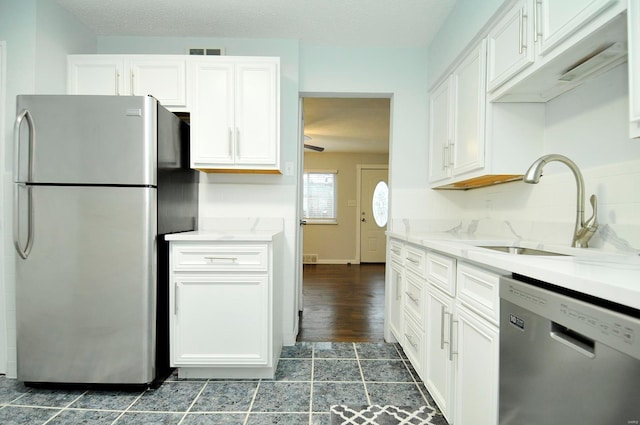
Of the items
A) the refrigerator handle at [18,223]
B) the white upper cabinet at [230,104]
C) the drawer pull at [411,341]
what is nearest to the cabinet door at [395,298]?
the drawer pull at [411,341]

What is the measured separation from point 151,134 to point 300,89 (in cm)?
125

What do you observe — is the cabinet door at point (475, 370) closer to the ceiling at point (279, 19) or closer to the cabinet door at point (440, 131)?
the cabinet door at point (440, 131)

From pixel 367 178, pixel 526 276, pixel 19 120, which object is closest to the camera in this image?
pixel 526 276

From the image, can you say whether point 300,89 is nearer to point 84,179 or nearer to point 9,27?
point 84,179

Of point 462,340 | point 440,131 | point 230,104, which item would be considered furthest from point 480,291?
point 230,104

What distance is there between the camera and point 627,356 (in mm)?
567

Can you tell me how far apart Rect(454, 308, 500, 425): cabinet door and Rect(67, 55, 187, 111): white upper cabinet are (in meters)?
2.15

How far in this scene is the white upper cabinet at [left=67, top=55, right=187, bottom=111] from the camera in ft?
7.20

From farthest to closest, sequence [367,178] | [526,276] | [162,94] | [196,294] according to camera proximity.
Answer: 1. [367,178]
2. [162,94]
3. [196,294]
4. [526,276]

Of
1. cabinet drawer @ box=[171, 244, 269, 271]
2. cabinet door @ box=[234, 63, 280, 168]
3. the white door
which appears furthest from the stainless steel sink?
the white door

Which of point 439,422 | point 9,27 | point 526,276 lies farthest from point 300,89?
point 439,422

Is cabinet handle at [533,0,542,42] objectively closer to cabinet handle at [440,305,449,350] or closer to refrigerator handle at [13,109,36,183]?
cabinet handle at [440,305,449,350]

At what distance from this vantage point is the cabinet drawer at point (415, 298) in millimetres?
1759

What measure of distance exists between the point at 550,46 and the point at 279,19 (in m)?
1.72
